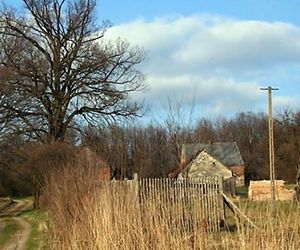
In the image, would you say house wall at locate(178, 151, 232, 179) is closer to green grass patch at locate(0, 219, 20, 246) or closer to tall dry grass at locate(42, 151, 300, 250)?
green grass patch at locate(0, 219, 20, 246)

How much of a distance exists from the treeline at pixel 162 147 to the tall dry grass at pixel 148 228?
5949 millimetres

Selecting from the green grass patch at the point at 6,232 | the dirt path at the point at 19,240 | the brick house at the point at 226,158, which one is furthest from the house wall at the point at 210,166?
the dirt path at the point at 19,240

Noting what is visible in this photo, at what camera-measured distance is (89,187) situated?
15.0m

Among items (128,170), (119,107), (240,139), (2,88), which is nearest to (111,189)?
(128,170)

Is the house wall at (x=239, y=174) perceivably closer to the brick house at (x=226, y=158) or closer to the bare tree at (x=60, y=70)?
the brick house at (x=226, y=158)

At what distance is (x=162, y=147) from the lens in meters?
37.1

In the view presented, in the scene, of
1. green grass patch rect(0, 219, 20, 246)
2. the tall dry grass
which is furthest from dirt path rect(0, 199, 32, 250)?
Result: the tall dry grass

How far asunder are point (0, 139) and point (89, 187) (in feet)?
92.3

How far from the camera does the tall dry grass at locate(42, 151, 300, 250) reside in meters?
7.24

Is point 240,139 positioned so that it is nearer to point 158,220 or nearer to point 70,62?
point 70,62

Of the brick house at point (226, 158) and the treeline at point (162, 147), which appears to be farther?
the brick house at point (226, 158)

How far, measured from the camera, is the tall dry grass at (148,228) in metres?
7.24

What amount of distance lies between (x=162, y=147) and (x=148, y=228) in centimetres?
2810

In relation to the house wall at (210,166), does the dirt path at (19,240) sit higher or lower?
lower
